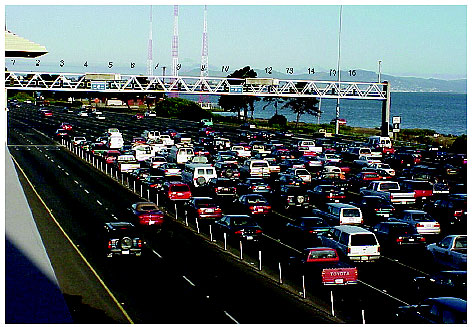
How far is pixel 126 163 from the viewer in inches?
2351

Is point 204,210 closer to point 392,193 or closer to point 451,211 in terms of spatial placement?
point 392,193

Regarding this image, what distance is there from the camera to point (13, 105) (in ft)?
582

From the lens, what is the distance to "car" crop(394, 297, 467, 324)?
61.0 ft

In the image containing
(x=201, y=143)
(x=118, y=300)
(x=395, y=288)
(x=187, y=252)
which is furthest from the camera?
(x=201, y=143)

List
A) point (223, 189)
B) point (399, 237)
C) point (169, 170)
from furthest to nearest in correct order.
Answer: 1. point (169, 170)
2. point (223, 189)
3. point (399, 237)

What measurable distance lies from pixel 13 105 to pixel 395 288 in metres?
164

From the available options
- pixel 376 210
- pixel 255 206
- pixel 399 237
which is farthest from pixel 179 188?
pixel 399 237

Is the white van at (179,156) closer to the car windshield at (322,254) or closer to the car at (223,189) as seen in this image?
the car at (223,189)

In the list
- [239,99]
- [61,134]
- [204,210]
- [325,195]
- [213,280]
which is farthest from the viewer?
[239,99]

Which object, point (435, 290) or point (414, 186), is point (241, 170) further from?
point (435, 290)

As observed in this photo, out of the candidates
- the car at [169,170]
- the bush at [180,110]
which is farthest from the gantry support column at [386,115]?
the bush at [180,110]

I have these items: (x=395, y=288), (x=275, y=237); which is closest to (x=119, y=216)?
(x=275, y=237)

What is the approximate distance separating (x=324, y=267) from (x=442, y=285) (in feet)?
12.5

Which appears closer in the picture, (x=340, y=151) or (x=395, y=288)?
(x=395, y=288)
